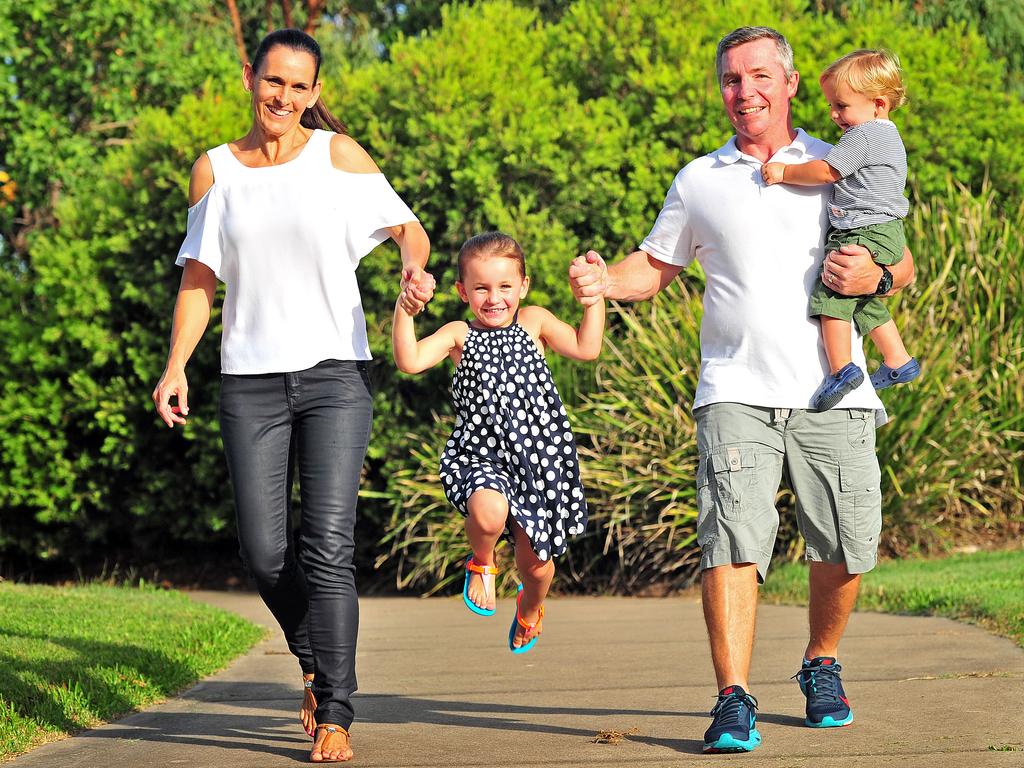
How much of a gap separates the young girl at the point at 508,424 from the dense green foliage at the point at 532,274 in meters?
4.71

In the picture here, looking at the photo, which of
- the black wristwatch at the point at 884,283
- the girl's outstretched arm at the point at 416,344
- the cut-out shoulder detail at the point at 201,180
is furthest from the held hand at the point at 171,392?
the black wristwatch at the point at 884,283

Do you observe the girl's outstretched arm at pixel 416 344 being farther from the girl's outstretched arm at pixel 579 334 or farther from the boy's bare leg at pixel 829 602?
the boy's bare leg at pixel 829 602

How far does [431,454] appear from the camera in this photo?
10516mm

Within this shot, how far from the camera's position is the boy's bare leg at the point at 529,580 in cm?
502

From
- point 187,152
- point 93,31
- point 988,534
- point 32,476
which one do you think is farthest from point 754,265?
point 93,31

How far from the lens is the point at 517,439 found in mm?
5000

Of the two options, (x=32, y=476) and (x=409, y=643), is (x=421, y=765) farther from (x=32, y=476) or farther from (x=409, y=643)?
(x=32, y=476)

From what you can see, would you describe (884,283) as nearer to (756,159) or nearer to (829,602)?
(756,159)

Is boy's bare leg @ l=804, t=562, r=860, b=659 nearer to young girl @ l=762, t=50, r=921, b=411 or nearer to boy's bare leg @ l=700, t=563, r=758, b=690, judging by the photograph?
boy's bare leg @ l=700, t=563, r=758, b=690

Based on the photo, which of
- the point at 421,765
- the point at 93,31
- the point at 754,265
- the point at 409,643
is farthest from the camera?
the point at 93,31

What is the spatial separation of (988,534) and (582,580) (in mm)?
3072

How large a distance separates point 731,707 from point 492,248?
1783 mm

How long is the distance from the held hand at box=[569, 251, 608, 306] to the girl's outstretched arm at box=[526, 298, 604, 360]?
4.2 inches

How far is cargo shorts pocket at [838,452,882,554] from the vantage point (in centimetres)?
452
